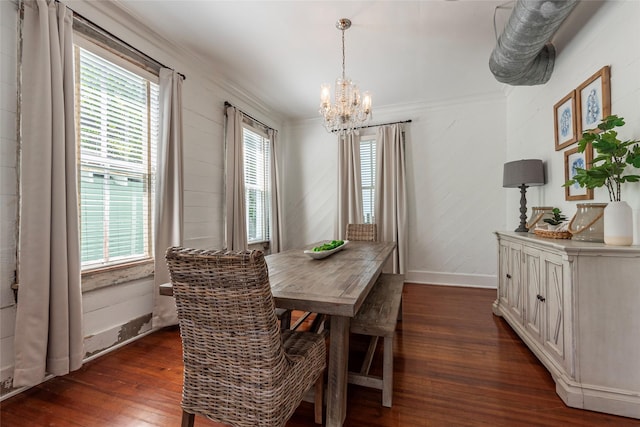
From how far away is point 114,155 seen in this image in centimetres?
232

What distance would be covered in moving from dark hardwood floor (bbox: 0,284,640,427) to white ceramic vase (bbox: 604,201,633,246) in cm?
96

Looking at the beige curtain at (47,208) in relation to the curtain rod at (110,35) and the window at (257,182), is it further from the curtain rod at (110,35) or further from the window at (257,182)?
the window at (257,182)

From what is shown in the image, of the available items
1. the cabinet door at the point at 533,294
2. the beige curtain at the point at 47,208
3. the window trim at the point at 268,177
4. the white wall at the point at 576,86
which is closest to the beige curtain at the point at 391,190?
the white wall at the point at 576,86

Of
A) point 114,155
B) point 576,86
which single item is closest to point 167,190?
point 114,155

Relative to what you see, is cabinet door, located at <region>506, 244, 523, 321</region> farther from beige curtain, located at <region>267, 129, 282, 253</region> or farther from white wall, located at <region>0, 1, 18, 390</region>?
white wall, located at <region>0, 1, 18, 390</region>

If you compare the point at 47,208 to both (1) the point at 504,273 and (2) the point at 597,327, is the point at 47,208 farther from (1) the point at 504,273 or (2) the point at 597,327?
(1) the point at 504,273

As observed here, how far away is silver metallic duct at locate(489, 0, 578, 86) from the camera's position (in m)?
1.70

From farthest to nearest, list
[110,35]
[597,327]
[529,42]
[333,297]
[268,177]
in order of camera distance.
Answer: [268,177] < [110,35] < [529,42] < [597,327] < [333,297]

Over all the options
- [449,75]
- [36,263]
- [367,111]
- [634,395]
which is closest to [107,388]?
[36,263]

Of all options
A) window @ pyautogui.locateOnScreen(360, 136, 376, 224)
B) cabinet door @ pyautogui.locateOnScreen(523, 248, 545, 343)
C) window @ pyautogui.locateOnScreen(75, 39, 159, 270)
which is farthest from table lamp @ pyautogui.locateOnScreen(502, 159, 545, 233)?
window @ pyautogui.locateOnScreen(75, 39, 159, 270)

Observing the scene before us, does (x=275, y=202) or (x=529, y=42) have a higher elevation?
(x=529, y=42)

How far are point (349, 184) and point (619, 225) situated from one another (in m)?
3.31

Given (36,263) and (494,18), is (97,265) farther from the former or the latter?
(494,18)

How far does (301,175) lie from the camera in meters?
5.14
